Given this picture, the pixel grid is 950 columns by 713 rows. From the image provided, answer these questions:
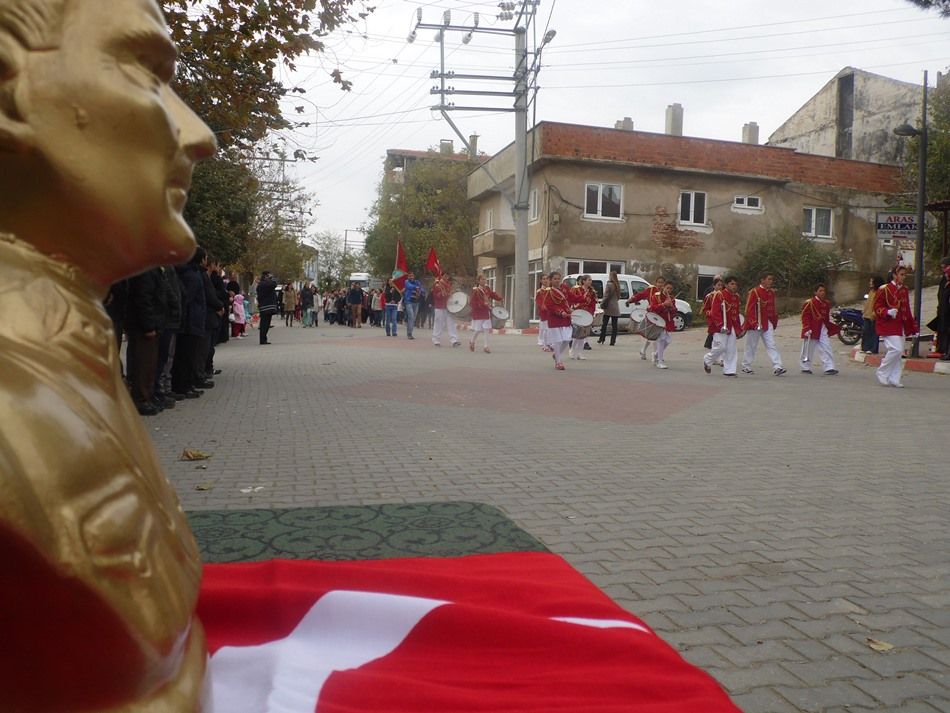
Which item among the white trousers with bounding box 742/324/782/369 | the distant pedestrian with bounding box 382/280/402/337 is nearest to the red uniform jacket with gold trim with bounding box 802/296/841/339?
the white trousers with bounding box 742/324/782/369

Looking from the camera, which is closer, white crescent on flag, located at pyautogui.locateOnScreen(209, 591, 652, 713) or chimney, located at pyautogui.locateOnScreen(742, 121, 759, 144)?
white crescent on flag, located at pyautogui.locateOnScreen(209, 591, 652, 713)

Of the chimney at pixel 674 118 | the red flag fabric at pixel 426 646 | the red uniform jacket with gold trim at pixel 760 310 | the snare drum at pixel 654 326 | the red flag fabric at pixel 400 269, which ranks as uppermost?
the chimney at pixel 674 118

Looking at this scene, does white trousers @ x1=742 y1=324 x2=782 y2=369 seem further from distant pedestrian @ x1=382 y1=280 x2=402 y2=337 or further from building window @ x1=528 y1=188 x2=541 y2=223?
building window @ x1=528 y1=188 x2=541 y2=223

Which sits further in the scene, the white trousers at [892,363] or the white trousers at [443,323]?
the white trousers at [443,323]

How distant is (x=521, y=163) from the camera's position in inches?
1024

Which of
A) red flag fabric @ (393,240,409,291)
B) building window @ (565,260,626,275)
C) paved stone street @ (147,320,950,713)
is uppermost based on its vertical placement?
building window @ (565,260,626,275)

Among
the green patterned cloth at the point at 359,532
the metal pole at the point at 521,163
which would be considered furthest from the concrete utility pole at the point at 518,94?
the green patterned cloth at the point at 359,532

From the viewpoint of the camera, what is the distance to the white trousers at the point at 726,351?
1374 cm

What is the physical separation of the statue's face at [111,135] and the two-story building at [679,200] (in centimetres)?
2740

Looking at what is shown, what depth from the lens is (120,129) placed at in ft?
3.97

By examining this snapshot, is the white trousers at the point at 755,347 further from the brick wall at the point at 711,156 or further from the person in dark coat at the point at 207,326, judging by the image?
the brick wall at the point at 711,156

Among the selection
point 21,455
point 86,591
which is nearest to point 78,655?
point 86,591

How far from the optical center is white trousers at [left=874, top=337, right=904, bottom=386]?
12109 millimetres

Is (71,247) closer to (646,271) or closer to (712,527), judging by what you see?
(712,527)
